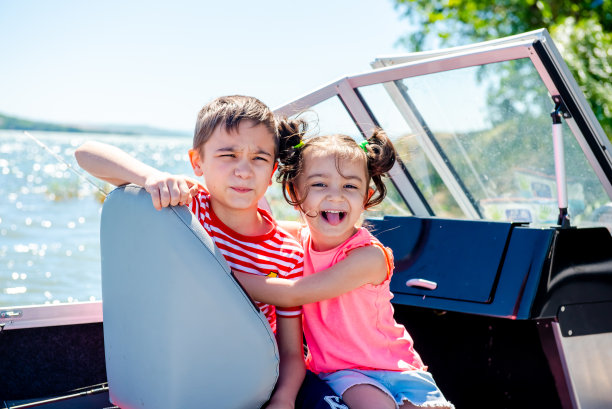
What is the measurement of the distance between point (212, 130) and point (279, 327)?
59 cm

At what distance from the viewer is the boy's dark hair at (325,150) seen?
6.11ft

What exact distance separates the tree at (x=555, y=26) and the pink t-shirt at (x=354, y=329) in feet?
16.2

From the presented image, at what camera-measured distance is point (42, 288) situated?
4609mm

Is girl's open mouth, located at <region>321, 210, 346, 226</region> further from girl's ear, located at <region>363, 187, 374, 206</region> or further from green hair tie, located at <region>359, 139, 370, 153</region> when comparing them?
green hair tie, located at <region>359, 139, 370, 153</region>

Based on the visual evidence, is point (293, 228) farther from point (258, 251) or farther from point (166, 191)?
point (166, 191)

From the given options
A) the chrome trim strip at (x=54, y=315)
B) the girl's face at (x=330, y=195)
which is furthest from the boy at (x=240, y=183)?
the chrome trim strip at (x=54, y=315)

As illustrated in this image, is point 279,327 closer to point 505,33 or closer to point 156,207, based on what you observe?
point 156,207

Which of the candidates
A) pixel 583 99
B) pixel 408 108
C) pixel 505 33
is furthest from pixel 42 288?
pixel 505 33

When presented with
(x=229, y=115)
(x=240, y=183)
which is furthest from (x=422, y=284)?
(x=229, y=115)

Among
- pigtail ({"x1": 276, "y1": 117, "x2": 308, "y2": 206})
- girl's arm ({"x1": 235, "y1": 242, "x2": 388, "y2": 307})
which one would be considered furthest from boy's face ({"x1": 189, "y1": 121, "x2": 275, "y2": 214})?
girl's arm ({"x1": 235, "y1": 242, "x2": 388, "y2": 307})

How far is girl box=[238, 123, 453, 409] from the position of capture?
1646mm

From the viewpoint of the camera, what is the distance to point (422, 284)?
2.28 m

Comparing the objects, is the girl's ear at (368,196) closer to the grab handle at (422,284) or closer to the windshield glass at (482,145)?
the grab handle at (422,284)

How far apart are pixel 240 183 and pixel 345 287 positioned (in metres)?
0.41
